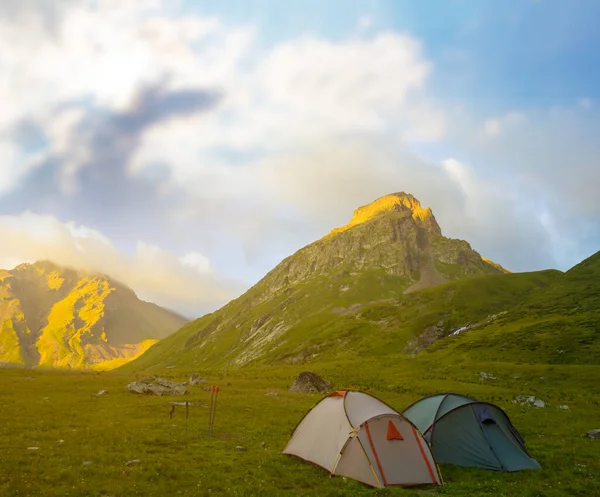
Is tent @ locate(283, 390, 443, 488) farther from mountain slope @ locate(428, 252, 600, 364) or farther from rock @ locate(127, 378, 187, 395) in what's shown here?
mountain slope @ locate(428, 252, 600, 364)

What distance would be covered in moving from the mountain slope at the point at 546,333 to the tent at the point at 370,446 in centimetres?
6746

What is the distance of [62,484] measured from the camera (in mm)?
15000

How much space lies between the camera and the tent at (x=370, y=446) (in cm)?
1773

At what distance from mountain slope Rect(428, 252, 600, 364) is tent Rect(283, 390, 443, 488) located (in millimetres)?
67459

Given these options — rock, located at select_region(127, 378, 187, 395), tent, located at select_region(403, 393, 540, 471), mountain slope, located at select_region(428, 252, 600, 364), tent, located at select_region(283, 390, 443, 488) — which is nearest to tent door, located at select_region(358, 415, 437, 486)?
tent, located at select_region(283, 390, 443, 488)

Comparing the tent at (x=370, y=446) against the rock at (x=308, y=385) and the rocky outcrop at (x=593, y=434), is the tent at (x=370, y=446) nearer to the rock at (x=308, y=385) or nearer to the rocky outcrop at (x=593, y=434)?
the rocky outcrop at (x=593, y=434)

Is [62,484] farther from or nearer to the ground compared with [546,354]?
nearer to the ground

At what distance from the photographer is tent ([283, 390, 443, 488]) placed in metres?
17.7

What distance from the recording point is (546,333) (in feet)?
288

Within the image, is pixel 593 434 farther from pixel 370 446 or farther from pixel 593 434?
pixel 370 446

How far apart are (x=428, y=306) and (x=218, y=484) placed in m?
162

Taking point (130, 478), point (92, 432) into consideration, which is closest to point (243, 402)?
point (92, 432)

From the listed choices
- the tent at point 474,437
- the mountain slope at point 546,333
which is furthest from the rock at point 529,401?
the mountain slope at point 546,333

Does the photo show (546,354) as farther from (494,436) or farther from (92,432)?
(92,432)
